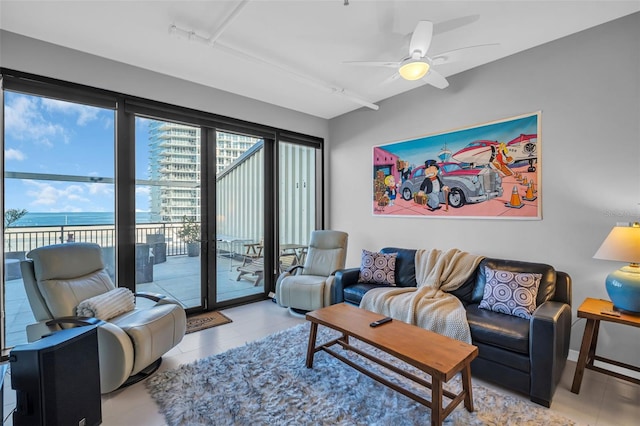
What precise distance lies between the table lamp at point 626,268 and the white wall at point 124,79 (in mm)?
4028

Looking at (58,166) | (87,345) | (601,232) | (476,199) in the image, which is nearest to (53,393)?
(87,345)

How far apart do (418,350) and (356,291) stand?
1.52 metres

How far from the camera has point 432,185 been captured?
3.80m

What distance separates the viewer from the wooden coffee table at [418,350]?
1.74m

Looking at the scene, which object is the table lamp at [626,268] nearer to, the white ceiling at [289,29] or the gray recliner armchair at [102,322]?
the white ceiling at [289,29]

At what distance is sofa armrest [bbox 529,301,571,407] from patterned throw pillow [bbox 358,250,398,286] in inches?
62.4

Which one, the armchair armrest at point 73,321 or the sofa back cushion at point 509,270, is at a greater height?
the sofa back cushion at point 509,270

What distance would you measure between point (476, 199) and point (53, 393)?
12.7ft

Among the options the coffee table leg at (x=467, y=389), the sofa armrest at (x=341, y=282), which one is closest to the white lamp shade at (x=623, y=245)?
the coffee table leg at (x=467, y=389)

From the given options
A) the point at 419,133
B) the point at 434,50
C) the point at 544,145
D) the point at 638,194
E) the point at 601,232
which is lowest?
the point at 601,232

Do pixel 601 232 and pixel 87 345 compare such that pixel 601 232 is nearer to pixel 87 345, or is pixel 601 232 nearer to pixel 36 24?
pixel 87 345

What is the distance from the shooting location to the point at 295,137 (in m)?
4.88

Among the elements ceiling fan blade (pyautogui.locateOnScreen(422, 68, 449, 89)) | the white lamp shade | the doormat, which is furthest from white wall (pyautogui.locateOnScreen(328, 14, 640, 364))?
the doormat

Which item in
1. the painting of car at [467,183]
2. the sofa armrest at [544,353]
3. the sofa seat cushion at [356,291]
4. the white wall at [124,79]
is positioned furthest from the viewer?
the sofa seat cushion at [356,291]
